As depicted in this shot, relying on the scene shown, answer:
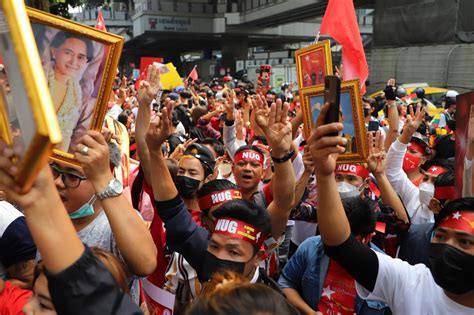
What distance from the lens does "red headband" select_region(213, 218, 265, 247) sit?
2.19 metres

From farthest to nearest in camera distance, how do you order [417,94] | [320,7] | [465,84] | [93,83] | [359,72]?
1. [320,7]
2. [465,84]
3. [417,94]
4. [359,72]
5. [93,83]

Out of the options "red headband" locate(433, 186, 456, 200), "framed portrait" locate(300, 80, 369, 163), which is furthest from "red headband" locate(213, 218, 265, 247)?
"red headband" locate(433, 186, 456, 200)

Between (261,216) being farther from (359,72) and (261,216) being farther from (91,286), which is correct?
(359,72)

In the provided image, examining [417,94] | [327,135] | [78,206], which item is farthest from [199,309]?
[417,94]

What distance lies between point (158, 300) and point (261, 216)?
0.77 m

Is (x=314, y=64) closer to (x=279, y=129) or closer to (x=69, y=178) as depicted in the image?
(x=279, y=129)

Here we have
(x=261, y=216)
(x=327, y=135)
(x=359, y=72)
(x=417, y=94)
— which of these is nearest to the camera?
(x=327, y=135)

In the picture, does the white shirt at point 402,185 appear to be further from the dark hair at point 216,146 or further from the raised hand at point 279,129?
the dark hair at point 216,146

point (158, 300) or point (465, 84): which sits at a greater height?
point (158, 300)

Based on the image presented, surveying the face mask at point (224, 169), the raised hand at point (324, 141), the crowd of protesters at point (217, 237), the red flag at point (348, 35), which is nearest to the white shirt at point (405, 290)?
the crowd of protesters at point (217, 237)

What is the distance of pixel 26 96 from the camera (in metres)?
0.71

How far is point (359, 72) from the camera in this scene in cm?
364

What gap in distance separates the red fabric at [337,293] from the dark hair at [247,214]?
1.58 ft

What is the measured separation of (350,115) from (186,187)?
131 centimetres
